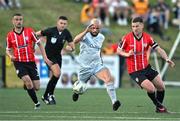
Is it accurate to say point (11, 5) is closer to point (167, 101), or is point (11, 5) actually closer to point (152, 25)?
point (152, 25)

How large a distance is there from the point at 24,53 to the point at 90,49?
1572 mm

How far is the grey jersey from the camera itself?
17750 mm

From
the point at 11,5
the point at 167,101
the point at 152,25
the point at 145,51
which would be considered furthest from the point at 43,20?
the point at 145,51

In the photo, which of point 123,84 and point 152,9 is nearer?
point 123,84

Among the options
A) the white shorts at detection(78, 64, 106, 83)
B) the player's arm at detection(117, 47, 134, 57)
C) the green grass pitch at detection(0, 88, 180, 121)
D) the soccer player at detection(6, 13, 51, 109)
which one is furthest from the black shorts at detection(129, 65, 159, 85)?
the soccer player at detection(6, 13, 51, 109)

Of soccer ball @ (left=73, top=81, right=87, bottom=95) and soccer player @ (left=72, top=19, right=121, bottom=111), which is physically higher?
soccer player @ (left=72, top=19, right=121, bottom=111)

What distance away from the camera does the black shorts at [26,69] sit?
17625mm

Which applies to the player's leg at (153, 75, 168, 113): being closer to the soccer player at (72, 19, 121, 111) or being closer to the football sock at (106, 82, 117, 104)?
the football sock at (106, 82, 117, 104)

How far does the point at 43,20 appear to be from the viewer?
35.0 m

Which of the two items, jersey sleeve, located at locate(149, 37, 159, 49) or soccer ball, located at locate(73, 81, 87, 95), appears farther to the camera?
soccer ball, located at locate(73, 81, 87, 95)

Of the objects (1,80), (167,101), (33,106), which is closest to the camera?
(33,106)

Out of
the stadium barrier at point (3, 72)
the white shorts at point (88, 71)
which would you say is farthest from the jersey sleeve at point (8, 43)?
the stadium barrier at point (3, 72)

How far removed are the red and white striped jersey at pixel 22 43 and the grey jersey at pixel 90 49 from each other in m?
1.16

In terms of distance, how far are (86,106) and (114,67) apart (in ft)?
39.8
